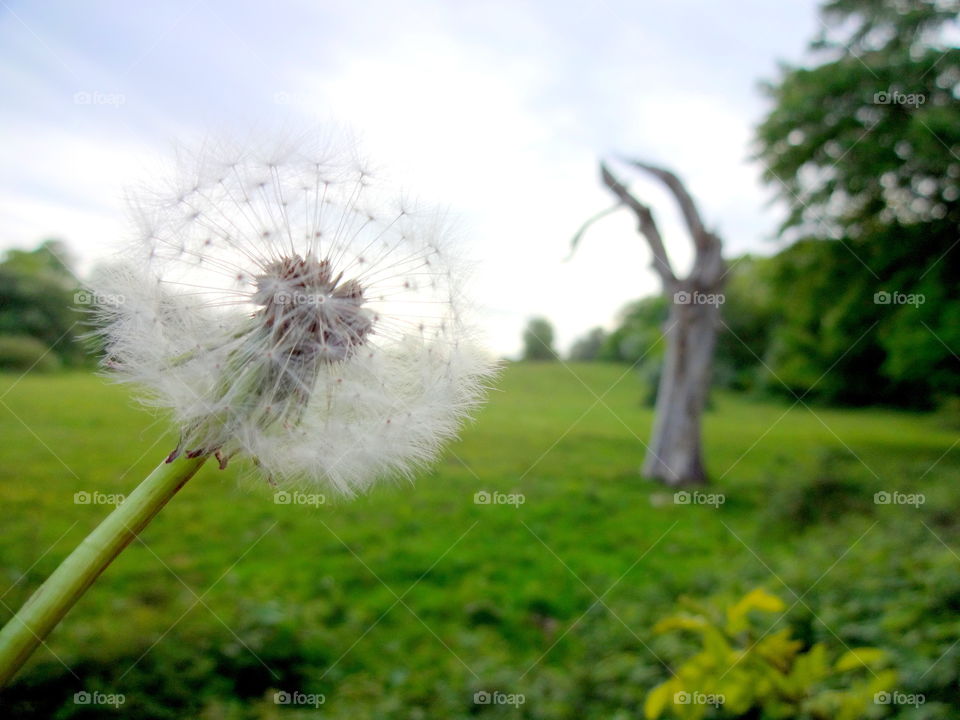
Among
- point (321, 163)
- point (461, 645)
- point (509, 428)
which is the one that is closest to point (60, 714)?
point (461, 645)

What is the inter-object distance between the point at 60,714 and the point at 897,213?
13917mm

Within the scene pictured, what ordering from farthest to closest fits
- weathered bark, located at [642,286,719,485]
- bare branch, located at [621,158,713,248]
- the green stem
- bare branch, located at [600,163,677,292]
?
weathered bark, located at [642,286,719,485]
bare branch, located at [621,158,713,248]
bare branch, located at [600,163,677,292]
the green stem

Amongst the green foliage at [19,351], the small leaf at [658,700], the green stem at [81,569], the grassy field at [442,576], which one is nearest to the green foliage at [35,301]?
the green foliage at [19,351]

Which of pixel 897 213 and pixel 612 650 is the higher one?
pixel 897 213

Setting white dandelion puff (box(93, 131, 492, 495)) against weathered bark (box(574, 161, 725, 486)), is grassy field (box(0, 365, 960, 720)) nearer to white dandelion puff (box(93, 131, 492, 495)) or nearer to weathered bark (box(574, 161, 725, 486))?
white dandelion puff (box(93, 131, 492, 495))

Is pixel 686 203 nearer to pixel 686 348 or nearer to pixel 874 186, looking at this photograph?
pixel 686 348

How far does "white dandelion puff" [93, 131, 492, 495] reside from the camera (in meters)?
0.92

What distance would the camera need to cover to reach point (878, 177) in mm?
11602

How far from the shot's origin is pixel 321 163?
1.10 metres

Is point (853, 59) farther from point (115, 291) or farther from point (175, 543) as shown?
point (115, 291)

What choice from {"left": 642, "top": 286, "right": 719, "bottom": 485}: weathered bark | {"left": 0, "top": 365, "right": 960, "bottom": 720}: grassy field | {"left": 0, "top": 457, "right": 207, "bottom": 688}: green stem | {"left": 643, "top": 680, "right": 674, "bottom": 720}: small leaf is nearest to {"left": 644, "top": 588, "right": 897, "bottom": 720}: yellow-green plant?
{"left": 643, "top": 680, "right": 674, "bottom": 720}: small leaf

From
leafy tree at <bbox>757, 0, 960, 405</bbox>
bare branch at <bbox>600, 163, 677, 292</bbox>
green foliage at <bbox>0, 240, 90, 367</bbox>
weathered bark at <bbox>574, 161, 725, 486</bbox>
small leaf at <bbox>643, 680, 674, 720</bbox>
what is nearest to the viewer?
small leaf at <bbox>643, 680, 674, 720</bbox>

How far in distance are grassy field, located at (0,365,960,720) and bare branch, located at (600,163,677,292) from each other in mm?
2716

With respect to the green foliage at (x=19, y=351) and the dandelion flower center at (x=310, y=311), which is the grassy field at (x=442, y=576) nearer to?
the dandelion flower center at (x=310, y=311)
